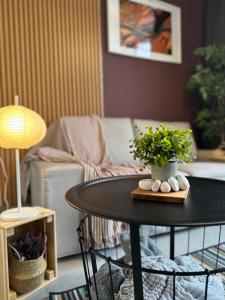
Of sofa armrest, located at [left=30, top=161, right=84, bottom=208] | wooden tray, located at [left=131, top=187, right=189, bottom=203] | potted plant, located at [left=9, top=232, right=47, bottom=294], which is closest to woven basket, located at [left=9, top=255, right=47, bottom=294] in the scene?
potted plant, located at [left=9, top=232, right=47, bottom=294]

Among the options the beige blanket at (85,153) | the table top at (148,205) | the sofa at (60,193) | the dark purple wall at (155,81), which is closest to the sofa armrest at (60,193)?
the sofa at (60,193)

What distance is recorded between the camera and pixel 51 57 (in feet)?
8.63

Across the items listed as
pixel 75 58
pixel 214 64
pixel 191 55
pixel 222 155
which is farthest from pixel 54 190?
pixel 191 55

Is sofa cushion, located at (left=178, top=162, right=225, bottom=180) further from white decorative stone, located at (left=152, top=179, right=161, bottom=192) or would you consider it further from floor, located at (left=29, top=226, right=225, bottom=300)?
white decorative stone, located at (left=152, top=179, right=161, bottom=192)

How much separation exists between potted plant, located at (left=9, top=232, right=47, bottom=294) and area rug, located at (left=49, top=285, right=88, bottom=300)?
119 millimetres

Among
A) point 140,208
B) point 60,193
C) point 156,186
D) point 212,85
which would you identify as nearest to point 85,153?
point 60,193

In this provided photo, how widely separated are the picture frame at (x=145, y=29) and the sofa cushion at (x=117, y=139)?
828 millimetres

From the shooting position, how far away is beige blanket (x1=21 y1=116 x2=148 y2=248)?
1.98m

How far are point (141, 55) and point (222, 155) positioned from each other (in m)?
1.43

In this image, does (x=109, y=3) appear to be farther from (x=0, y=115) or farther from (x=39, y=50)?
(x=0, y=115)

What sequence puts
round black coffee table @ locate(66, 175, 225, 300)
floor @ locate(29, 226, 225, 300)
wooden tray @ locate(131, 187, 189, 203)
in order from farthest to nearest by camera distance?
floor @ locate(29, 226, 225, 300), wooden tray @ locate(131, 187, 189, 203), round black coffee table @ locate(66, 175, 225, 300)

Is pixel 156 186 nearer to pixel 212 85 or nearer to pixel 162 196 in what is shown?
pixel 162 196

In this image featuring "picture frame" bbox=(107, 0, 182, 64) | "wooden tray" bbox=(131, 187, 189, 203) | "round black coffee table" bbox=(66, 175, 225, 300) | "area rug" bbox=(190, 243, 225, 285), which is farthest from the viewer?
"picture frame" bbox=(107, 0, 182, 64)

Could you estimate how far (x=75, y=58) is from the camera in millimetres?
2773
